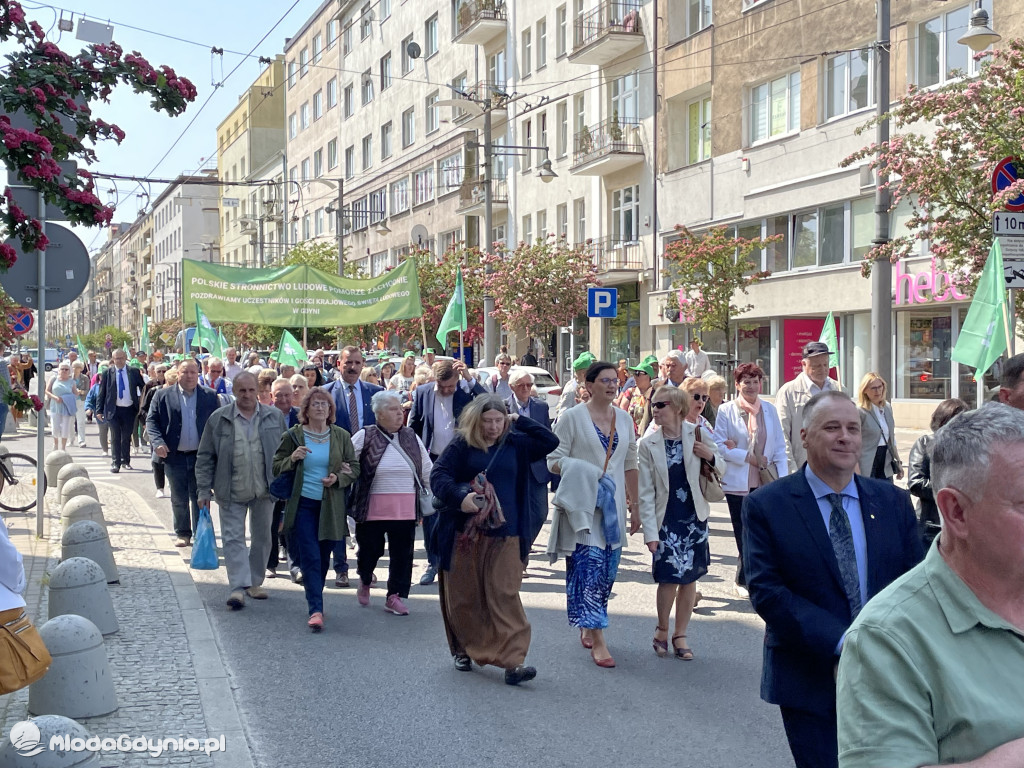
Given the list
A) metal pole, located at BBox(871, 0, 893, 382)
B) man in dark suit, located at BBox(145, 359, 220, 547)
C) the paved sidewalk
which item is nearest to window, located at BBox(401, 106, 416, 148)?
metal pole, located at BBox(871, 0, 893, 382)

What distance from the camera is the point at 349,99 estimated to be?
64938 millimetres

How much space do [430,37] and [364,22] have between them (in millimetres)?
8965

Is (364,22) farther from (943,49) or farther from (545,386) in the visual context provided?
(943,49)

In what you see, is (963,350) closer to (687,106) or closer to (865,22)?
(865,22)

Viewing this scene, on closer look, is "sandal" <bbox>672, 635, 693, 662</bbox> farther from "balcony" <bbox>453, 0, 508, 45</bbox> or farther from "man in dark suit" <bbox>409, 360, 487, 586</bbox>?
"balcony" <bbox>453, 0, 508, 45</bbox>

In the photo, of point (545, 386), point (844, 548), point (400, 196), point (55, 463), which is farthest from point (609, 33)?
point (844, 548)

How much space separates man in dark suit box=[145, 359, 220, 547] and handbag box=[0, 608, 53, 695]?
25.3 feet

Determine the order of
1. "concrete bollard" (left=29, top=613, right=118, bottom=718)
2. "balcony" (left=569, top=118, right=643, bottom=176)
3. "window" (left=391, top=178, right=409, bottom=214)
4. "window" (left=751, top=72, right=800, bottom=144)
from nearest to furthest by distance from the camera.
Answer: "concrete bollard" (left=29, top=613, right=118, bottom=718)
"window" (left=751, top=72, right=800, bottom=144)
"balcony" (left=569, top=118, right=643, bottom=176)
"window" (left=391, top=178, right=409, bottom=214)

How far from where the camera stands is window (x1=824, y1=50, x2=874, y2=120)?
26250 millimetres

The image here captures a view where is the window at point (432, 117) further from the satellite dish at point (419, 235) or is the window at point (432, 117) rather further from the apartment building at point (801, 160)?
the apartment building at point (801, 160)

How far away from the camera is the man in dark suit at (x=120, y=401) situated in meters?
19.8

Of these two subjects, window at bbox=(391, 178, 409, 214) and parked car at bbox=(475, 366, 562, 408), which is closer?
parked car at bbox=(475, 366, 562, 408)

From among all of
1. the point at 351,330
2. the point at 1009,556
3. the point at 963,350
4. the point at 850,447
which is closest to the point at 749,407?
the point at 963,350

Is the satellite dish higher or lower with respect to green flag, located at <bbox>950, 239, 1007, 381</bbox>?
higher
